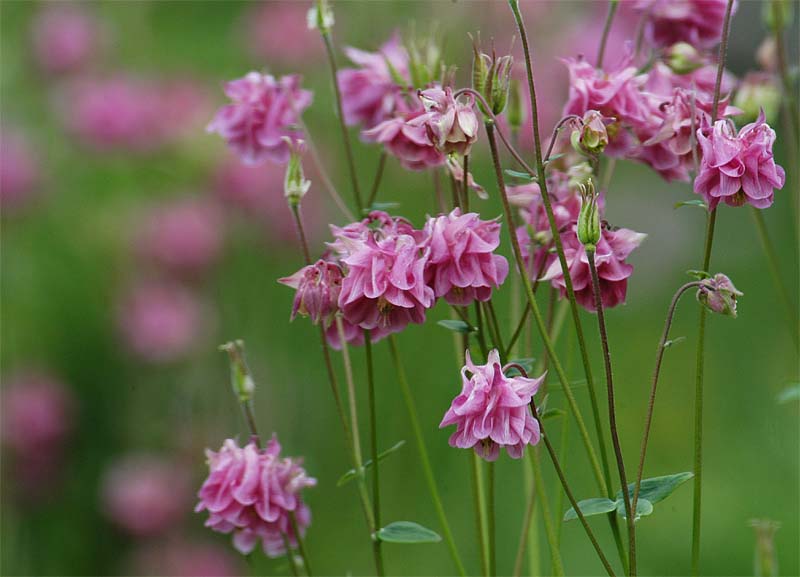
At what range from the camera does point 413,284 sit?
0.74 m

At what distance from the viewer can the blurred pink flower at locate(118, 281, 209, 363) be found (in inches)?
78.1

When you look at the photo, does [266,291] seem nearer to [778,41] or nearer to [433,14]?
[433,14]

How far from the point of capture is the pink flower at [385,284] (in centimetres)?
74

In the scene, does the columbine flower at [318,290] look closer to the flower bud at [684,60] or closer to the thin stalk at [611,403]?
the thin stalk at [611,403]

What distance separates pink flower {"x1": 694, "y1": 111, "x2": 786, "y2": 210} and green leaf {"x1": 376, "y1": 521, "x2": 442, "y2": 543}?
35 centimetres

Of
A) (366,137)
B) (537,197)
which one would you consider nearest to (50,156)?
(366,137)

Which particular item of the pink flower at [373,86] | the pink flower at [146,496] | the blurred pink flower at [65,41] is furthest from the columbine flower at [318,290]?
the blurred pink flower at [65,41]

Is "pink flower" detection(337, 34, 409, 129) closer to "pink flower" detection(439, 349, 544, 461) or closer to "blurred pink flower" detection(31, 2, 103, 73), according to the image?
"pink flower" detection(439, 349, 544, 461)

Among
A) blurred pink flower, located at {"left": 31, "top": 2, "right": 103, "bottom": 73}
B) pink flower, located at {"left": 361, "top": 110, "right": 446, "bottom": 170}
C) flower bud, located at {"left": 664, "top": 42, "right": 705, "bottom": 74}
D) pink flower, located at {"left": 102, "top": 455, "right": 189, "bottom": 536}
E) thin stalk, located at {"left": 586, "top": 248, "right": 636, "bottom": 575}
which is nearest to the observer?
thin stalk, located at {"left": 586, "top": 248, "right": 636, "bottom": 575}

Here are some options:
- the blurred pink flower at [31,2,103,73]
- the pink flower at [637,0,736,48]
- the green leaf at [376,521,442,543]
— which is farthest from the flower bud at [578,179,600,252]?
the blurred pink flower at [31,2,103,73]

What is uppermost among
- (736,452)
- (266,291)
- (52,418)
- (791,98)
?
(791,98)

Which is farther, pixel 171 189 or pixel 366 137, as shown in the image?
pixel 171 189

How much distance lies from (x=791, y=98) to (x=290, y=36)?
5.03 ft

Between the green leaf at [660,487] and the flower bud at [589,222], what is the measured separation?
0.20 meters
